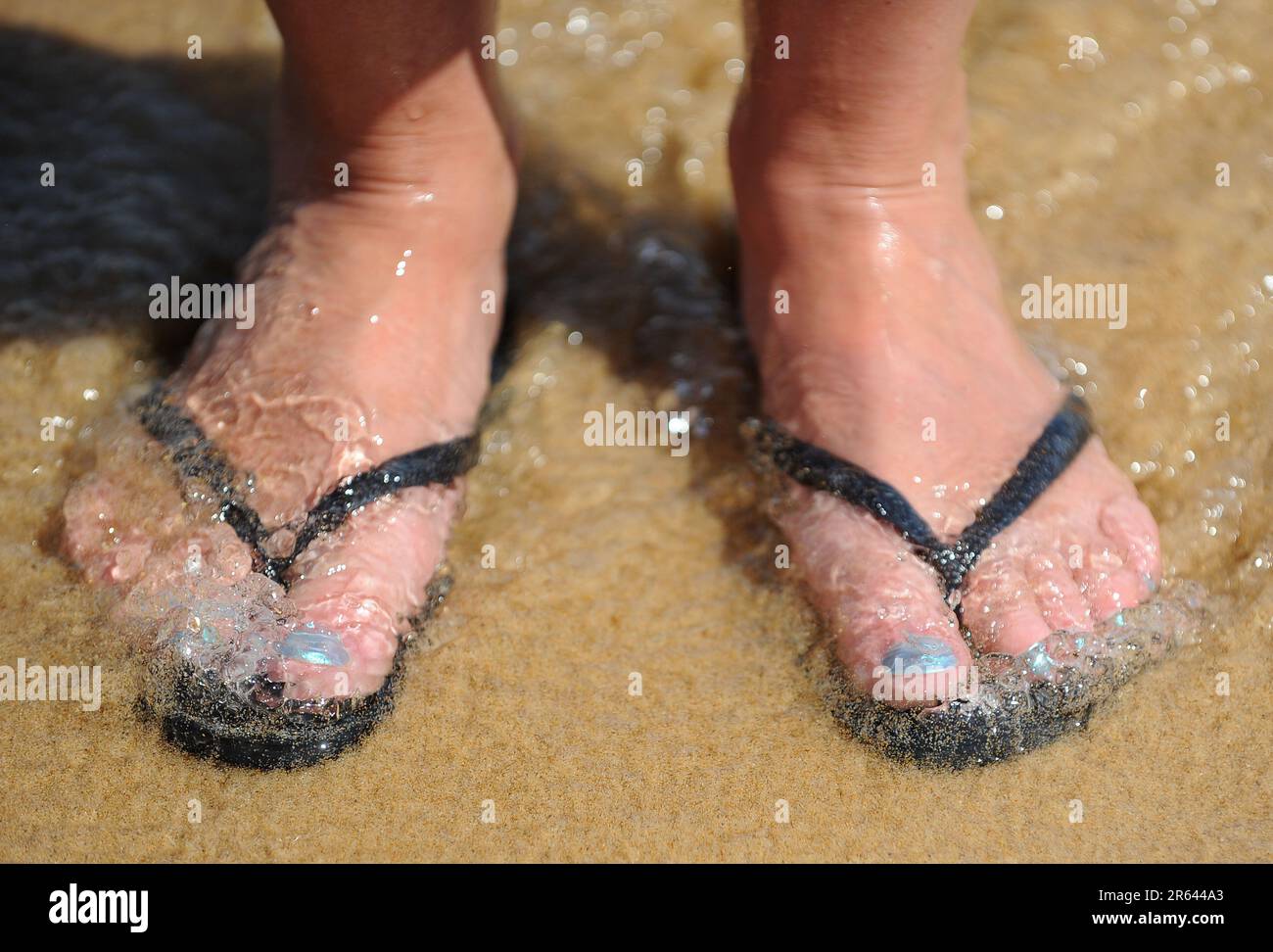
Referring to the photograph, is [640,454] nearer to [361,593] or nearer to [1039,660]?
[361,593]

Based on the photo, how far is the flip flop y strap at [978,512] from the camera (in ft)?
4.98

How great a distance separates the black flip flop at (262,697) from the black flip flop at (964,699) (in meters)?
0.53

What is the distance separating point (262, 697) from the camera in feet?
4.55

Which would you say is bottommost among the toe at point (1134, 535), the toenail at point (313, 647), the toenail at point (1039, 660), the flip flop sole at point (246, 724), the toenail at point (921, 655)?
the flip flop sole at point (246, 724)

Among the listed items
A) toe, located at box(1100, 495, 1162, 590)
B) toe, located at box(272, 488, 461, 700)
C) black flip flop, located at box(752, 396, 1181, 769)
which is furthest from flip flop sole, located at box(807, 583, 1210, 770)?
toe, located at box(272, 488, 461, 700)

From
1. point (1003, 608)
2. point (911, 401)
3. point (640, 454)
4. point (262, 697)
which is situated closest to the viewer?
point (262, 697)

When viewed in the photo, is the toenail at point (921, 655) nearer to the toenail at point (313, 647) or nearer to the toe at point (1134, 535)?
the toe at point (1134, 535)

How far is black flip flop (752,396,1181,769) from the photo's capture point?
4.60ft

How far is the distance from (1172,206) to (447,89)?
126 cm

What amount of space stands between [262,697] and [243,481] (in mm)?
313

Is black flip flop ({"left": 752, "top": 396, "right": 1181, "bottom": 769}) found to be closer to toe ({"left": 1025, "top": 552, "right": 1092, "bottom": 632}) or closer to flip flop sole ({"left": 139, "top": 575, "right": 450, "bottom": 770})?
toe ({"left": 1025, "top": 552, "right": 1092, "bottom": 632})

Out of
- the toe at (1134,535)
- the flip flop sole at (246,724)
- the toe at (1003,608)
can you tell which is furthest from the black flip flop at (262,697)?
the toe at (1134,535)

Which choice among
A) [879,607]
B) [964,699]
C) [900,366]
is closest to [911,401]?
[900,366]
